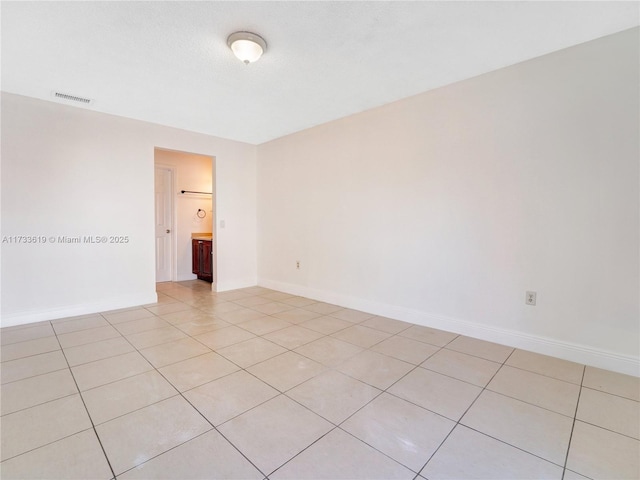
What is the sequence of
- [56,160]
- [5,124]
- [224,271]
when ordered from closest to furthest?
[5,124]
[56,160]
[224,271]

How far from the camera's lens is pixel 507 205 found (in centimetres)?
267

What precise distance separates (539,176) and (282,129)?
322 cm

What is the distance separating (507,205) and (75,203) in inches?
182

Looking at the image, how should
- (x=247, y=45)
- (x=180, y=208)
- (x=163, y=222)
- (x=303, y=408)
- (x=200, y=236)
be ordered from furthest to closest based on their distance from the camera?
1. (x=200, y=236)
2. (x=180, y=208)
3. (x=163, y=222)
4. (x=247, y=45)
5. (x=303, y=408)

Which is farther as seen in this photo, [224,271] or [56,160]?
[224,271]

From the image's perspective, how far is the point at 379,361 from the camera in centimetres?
242

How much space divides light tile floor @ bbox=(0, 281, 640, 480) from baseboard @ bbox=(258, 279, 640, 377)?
9 centimetres

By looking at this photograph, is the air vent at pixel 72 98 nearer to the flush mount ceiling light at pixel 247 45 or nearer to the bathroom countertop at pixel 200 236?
the flush mount ceiling light at pixel 247 45

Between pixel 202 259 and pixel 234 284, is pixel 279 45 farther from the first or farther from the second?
pixel 202 259

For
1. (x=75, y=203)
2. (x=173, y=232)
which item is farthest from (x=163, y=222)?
(x=75, y=203)

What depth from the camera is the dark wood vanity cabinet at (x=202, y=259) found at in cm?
544

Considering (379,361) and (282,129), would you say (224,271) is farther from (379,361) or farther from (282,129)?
(379,361)

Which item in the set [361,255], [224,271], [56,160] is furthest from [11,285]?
[361,255]

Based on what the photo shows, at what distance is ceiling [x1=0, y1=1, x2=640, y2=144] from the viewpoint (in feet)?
6.39
